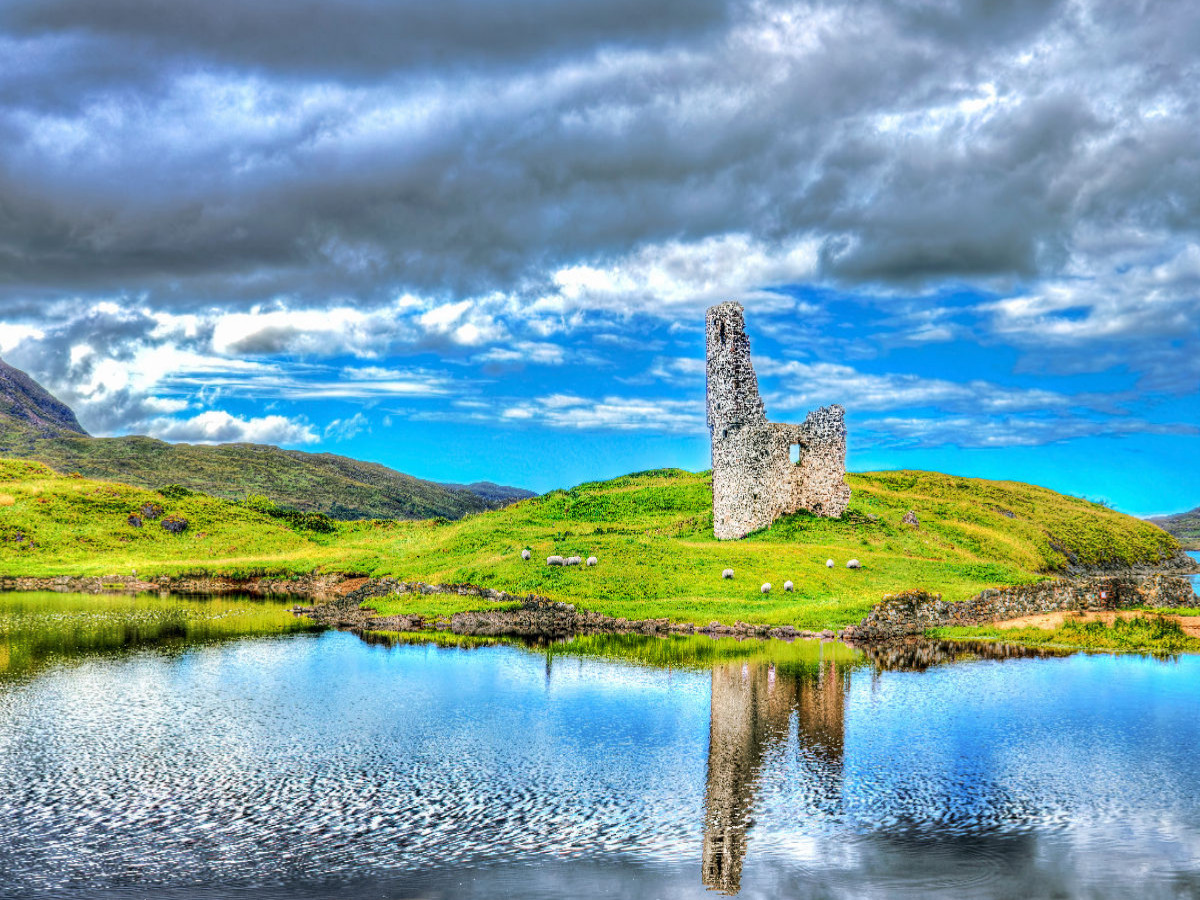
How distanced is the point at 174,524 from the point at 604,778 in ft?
243

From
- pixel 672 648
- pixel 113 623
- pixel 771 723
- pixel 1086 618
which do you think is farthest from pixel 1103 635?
pixel 113 623

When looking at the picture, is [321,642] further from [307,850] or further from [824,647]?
[307,850]

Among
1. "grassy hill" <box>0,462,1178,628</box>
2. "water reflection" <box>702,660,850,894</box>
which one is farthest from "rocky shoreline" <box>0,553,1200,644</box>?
"water reflection" <box>702,660,850,894</box>

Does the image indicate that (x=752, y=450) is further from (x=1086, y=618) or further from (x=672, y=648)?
(x=672, y=648)

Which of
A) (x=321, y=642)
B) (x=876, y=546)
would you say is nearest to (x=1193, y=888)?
(x=321, y=642)

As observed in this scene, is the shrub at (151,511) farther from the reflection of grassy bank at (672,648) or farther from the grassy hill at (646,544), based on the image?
the reflection of grassy bank at (672,648)

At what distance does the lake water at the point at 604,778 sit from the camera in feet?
50.9

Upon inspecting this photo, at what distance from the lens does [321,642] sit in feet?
133

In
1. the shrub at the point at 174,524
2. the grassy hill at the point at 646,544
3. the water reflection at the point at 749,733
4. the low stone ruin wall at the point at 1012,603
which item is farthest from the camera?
the shrub at the point at 174,524

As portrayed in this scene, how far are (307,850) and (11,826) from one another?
6075 millimetres

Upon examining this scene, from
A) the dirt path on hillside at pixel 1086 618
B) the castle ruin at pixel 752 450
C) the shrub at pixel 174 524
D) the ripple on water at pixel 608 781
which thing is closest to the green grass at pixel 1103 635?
the dirt path on hillside at pixel 1086 618

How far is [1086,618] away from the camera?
43.6 metres

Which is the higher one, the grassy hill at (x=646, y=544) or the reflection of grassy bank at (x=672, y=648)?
the grassy hill at (x=646, y=544)

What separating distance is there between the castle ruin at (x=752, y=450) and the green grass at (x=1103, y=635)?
22.2 meters
